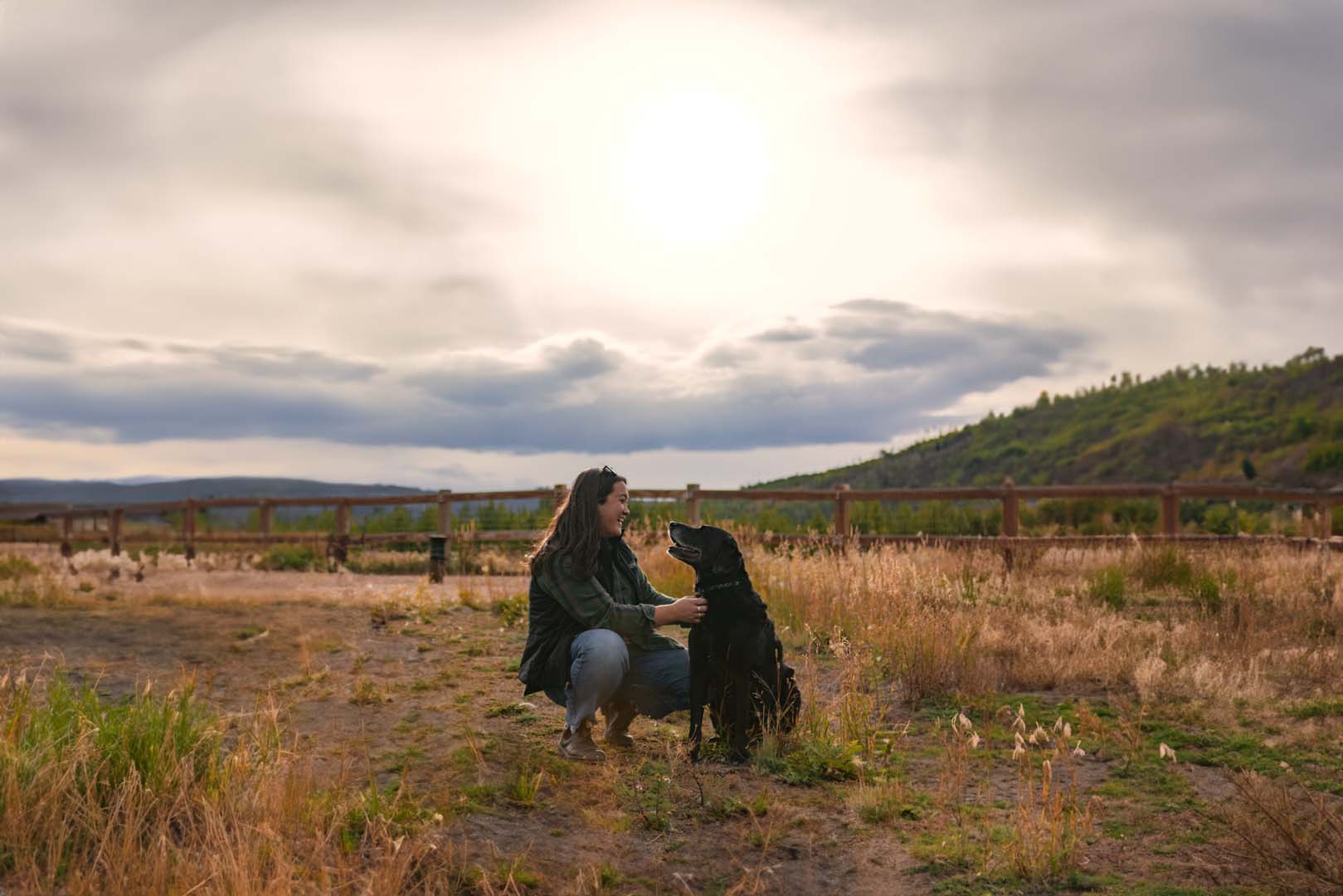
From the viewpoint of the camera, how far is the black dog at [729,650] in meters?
4.49

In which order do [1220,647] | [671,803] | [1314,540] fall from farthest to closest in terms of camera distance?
[1314,540] → [1220,647] → [671,803]

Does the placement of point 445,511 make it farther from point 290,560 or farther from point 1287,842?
point 1287,842

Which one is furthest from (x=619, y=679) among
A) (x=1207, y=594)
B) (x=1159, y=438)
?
(x=1159, y=438)

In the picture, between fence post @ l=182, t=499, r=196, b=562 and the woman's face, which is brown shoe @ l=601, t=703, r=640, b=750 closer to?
the woman's face

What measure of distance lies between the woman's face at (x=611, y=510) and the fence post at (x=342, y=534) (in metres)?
14.2

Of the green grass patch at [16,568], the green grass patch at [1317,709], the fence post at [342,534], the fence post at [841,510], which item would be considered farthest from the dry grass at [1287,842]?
the fence post at [342,534]

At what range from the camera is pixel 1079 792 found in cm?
484

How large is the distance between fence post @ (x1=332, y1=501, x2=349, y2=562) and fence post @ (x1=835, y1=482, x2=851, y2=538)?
346 inches

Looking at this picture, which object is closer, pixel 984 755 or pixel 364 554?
pixel 984 755

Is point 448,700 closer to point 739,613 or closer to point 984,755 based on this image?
point 739,613

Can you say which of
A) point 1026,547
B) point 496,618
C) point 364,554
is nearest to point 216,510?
point 364,554

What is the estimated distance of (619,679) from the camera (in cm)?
469

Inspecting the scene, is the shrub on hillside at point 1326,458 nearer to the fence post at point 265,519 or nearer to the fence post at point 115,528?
the fence post at point 265,519

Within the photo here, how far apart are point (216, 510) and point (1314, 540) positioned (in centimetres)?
1957
